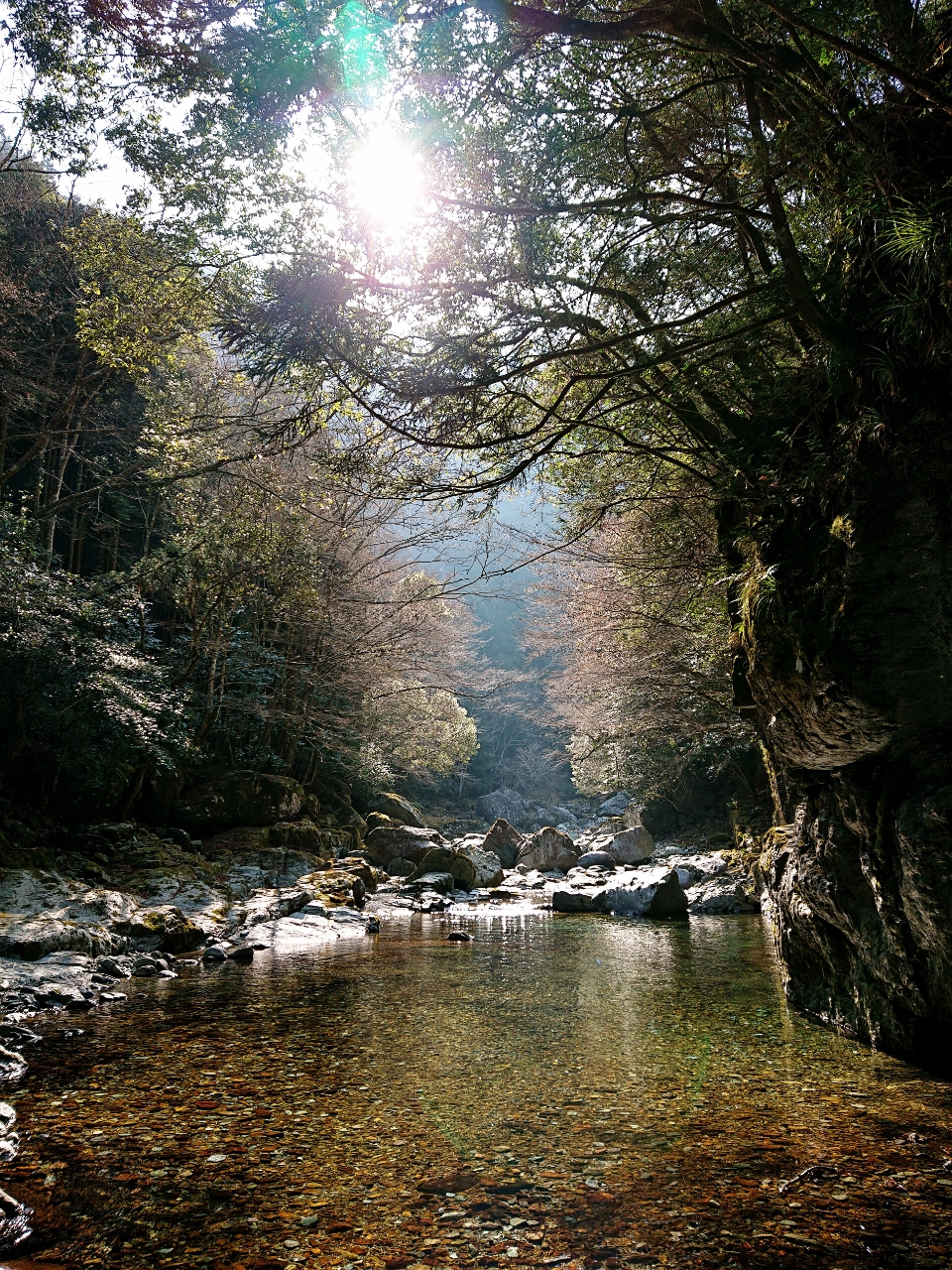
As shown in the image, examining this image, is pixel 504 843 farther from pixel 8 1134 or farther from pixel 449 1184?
pixel 449 1184

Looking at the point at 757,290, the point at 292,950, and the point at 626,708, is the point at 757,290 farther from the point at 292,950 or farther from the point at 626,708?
the point at 626,708

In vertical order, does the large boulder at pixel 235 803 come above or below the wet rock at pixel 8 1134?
above

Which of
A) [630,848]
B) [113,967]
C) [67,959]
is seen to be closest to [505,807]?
[630,848]

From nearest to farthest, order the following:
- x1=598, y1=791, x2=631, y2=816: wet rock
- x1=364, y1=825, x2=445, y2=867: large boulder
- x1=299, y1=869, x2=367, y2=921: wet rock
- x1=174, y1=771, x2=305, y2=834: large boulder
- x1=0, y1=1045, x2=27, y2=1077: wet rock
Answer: x1=0, y1=1045, x2=27, y2=1077: wet rock, x1=299, y1=869, x2=367, y2=921: wet rock, x1=174, y1=771, x2=305, y2=834: large boulder, x1=364, y1=825, x2=445, y2=867: large boulder, x1=598, y1=791, x2=631, y2=816: wet rock

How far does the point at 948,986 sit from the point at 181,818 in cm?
1341

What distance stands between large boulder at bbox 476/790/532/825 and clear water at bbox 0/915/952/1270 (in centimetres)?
3224

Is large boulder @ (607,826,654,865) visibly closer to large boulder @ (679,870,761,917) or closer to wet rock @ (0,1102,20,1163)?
large boulder @ (679,870,761,917)

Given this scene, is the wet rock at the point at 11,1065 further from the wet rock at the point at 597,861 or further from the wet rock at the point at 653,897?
the wet rock at the point at 597,861

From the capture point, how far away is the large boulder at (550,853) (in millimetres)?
20562

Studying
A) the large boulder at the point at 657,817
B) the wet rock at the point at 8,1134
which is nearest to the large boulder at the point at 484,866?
the large boulder at the point at 657,817

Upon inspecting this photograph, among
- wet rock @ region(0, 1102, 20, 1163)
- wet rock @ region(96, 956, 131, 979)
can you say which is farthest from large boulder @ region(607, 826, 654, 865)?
wet rock @ region(0, 1102, 20, 1163)

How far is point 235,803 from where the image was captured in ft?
49.3

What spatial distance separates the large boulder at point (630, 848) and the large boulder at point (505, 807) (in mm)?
16799

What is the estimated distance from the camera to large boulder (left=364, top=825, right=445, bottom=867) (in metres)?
18.4
